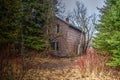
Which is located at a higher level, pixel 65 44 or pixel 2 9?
pixel 2 9

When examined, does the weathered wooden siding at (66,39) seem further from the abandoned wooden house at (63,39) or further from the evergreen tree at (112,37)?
the evergreen tree at (112,37)

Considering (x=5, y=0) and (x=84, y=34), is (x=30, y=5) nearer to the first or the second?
(x=5, y=0)

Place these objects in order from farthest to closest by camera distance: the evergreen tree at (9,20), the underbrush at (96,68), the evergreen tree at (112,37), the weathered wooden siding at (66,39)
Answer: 1. the weathered wooden siding at (66,39)
2. the evergreen tree at (9,20)
3. the underbrush at (96,68)
4. the evergreen tree at (112,37)

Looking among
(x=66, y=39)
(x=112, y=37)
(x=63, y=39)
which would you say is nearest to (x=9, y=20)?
(x=112, y=37)

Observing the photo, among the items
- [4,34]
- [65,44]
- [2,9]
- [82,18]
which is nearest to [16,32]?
[4,34]

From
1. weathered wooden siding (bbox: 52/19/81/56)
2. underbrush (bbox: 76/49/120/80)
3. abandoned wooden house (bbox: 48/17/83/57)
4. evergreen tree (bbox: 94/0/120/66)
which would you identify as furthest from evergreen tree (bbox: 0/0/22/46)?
weathered wooden siding (bbox: 52/19/81/56)

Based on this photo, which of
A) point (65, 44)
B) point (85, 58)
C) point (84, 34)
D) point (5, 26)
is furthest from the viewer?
point (84, 34)

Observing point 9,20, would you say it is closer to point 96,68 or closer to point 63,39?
point 96,68

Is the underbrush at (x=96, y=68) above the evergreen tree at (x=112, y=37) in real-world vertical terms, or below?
below

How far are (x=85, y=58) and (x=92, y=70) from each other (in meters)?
0.99

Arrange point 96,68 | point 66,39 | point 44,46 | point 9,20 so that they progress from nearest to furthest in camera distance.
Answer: point 96,68
point 9,20
point 44,46
point 66,39

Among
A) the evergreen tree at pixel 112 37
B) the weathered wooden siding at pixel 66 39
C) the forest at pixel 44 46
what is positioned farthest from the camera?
the weathered wooden siding at pixel 66 39

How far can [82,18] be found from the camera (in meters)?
49.7

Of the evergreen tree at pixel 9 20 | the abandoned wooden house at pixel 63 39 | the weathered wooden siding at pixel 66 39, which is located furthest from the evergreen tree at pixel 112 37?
the weathered wooden siding at pixel 66 39
